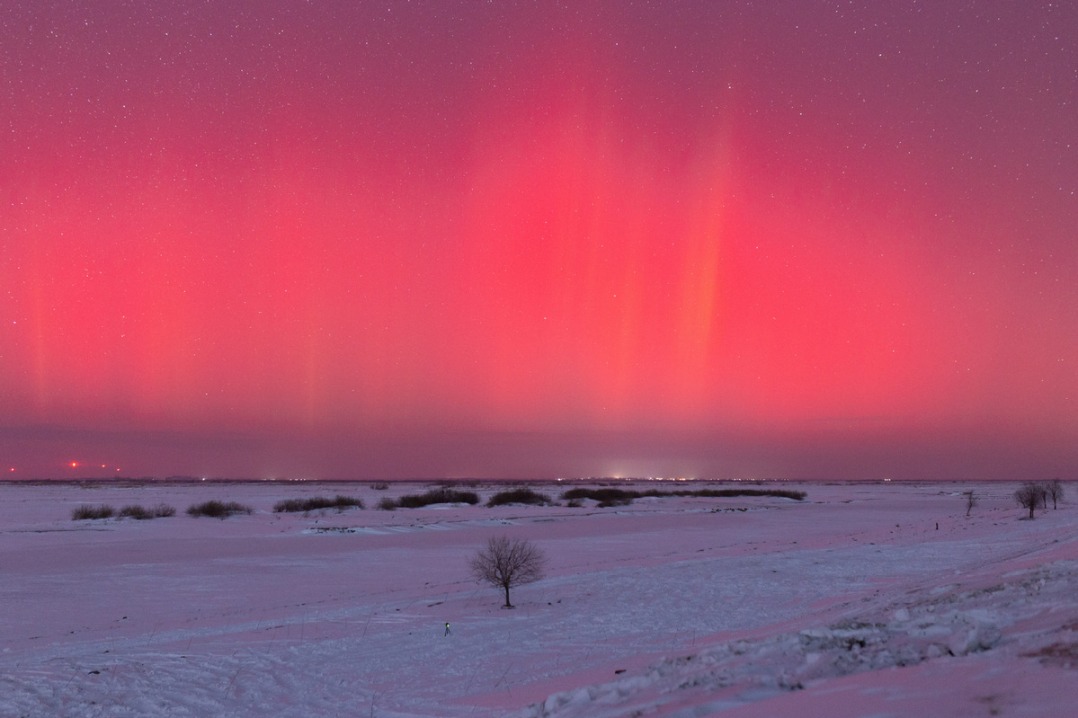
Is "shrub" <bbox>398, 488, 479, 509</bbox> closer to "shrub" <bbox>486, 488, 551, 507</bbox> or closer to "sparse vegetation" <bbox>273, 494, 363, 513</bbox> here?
"shrub" <bbox>486, 488, 551, 507</bbox>

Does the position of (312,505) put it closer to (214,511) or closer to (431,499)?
(214,511)

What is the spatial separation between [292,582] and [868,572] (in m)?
19.9

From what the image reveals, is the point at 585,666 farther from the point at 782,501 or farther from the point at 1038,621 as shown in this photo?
the point at 782,501

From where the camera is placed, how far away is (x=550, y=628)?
18.2 meters

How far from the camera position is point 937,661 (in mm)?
8078

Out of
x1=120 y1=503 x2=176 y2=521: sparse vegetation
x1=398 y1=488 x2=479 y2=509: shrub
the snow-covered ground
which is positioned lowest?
x1=398 y1=488 x2=479 y2=509: shrub

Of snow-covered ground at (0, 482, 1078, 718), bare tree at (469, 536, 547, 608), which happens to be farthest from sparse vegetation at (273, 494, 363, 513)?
bare tree at (469, 536, 547, 608)

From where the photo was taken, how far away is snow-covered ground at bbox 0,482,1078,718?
8.11m

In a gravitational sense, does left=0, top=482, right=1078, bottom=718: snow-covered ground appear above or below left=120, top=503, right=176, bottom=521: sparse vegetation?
above

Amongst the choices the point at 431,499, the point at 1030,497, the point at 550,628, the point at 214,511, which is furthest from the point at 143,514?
the point at 1030,497

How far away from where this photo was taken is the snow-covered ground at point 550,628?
8.11 meters

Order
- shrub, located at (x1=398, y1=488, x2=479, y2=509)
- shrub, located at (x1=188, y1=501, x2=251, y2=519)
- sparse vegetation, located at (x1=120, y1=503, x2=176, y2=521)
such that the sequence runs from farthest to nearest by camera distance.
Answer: shrub, located at (x1=398, y1=488, x2=479, y2=509)
shrub, located at (x1=188, y1=501, x2=251, y2=519)
sparse vegetation, located at (x1=120, y1=503, x2=176, y2=521)

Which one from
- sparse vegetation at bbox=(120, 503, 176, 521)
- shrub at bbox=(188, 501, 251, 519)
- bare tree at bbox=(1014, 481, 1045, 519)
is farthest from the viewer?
shrub at bbox=(188, 501, 251, 519)

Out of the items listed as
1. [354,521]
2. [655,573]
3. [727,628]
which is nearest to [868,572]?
[655,573]
